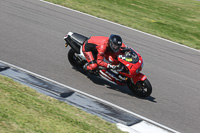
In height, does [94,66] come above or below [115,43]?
below

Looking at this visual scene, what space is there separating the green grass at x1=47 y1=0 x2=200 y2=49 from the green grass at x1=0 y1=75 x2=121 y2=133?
788 cm

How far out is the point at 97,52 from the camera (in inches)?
357

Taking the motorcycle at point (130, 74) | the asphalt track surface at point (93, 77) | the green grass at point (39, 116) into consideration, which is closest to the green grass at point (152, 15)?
the asphalt track surface at point (93, 77)

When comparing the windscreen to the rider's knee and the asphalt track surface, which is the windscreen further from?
the asphalt track surface

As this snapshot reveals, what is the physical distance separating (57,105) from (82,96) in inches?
45.7

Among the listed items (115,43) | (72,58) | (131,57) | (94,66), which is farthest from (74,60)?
(131,57)

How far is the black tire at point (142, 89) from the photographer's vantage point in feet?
27.3

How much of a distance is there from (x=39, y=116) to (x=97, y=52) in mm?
3436

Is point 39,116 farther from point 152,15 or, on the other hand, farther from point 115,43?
point 152,15

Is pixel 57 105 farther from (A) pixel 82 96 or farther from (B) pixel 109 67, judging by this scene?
(B) pixel 109 67

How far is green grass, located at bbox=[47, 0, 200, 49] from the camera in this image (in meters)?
14.3

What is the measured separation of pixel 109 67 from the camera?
28.0 feet

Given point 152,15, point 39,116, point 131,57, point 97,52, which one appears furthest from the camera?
point 152,15

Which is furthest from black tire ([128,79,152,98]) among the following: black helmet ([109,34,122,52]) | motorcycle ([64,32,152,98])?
black helmet ([109,34,122,52])
